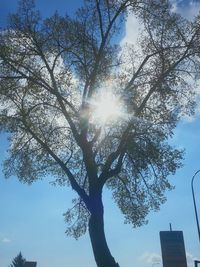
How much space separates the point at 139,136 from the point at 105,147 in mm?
2689

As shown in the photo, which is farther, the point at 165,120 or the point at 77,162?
the point at 77,162

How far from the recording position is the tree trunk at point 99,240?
1728 centimetres

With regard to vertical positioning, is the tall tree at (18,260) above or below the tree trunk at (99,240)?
above

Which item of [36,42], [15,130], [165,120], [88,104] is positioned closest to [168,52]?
[165,120]

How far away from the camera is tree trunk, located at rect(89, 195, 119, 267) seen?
17281 mm

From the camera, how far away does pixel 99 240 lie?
1769 cm

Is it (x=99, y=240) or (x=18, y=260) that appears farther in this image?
(x=18, y=260)

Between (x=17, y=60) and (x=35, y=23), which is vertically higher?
(x=35, y=23)

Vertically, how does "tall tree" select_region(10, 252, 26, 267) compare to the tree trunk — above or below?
above

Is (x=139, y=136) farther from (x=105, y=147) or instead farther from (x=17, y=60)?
(x=17, y=60)

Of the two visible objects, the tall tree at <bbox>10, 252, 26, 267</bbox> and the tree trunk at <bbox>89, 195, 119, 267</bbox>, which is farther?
the tall tree at <bbox>10, 252, 26, 267</bbox>

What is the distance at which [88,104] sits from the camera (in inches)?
848

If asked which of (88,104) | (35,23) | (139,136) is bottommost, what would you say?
(139,136)

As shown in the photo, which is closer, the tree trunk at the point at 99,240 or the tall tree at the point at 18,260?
the tree trunk at the point at 99,240
